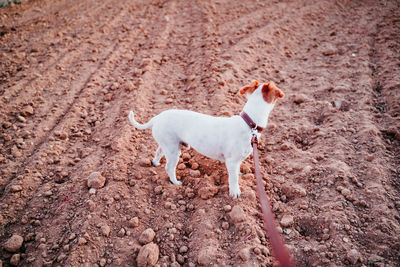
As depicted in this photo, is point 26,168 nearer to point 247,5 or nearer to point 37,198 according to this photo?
point 37,198

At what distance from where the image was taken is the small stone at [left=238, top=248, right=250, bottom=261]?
2.67 metres

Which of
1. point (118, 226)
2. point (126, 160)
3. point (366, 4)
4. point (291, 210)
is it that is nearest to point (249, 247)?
point (291, 210)

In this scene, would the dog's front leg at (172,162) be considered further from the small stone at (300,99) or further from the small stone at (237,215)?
the small stone at (300,99)

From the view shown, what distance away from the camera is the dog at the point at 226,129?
9.75 ft

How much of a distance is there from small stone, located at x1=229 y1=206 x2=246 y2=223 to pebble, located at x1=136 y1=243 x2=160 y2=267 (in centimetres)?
103

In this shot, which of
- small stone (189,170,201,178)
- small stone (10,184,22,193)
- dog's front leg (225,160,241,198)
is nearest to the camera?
dog's front leg (225,160,241,198)

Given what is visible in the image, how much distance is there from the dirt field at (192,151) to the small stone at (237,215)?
0.10 ft

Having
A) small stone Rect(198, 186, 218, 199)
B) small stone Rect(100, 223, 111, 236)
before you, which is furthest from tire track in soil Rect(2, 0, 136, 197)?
small stone Rect(198, 186, 218, 199)

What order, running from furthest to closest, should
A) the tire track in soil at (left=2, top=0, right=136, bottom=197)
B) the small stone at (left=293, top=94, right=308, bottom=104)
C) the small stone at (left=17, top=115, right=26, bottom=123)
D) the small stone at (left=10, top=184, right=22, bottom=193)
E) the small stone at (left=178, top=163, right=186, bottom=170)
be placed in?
the small stone at (left=293, top=94, right=308, bottom=104)
the small stone at (left=17, top=115, right=26, bottom=123)
the tire track in soil at (left=2, top=0, right=136, bottom=197)
the small stone at (left=178, top=163, right=186, bottom=170)
the small stone at (left=10, top=184, right=22, bottom=193)

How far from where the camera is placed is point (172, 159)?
3463mm

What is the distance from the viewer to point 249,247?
2803 millimetres

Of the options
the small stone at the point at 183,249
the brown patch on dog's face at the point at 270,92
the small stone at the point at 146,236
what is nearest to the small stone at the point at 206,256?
the small stone at the point at 183,249

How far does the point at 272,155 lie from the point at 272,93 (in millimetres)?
1556

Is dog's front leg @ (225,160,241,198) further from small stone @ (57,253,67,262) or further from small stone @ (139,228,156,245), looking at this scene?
small stone @ (57,253,67,262)
